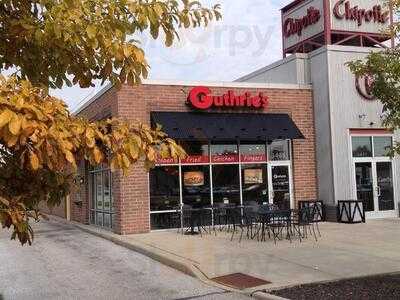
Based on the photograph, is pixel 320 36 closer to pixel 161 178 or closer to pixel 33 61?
pixel 161 178

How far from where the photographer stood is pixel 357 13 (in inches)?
842

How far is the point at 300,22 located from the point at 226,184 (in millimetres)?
7466

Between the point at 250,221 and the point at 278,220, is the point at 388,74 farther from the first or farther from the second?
the point at 250,221

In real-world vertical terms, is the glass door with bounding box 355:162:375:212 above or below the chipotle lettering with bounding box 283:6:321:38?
below

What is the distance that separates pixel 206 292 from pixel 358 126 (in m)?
12.7

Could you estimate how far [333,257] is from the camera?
11.9 m

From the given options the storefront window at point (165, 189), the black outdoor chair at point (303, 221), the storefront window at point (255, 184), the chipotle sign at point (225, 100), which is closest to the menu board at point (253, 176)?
the storefront window at point (255, 184)

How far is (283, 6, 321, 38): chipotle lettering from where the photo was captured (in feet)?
70.6

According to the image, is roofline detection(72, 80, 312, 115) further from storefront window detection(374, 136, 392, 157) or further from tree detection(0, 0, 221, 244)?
tree detection(0, 0, 221, 244)

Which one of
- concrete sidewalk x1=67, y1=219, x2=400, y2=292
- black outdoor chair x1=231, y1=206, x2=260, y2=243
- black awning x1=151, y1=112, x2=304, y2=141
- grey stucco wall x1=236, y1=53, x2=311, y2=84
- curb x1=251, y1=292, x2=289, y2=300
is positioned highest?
grey stucco wall x1=236, y1=53, x2=311, y2=84

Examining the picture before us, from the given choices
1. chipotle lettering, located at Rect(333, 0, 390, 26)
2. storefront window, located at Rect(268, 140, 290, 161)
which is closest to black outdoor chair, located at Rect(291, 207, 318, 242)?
storefront window, located at Rect(268, 140, 290, 161)

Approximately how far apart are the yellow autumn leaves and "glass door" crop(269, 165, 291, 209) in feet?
54.4

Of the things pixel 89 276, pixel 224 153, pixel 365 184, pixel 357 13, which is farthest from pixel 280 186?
pixel 89 276

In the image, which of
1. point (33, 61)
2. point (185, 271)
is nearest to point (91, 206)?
point (185, 271)
